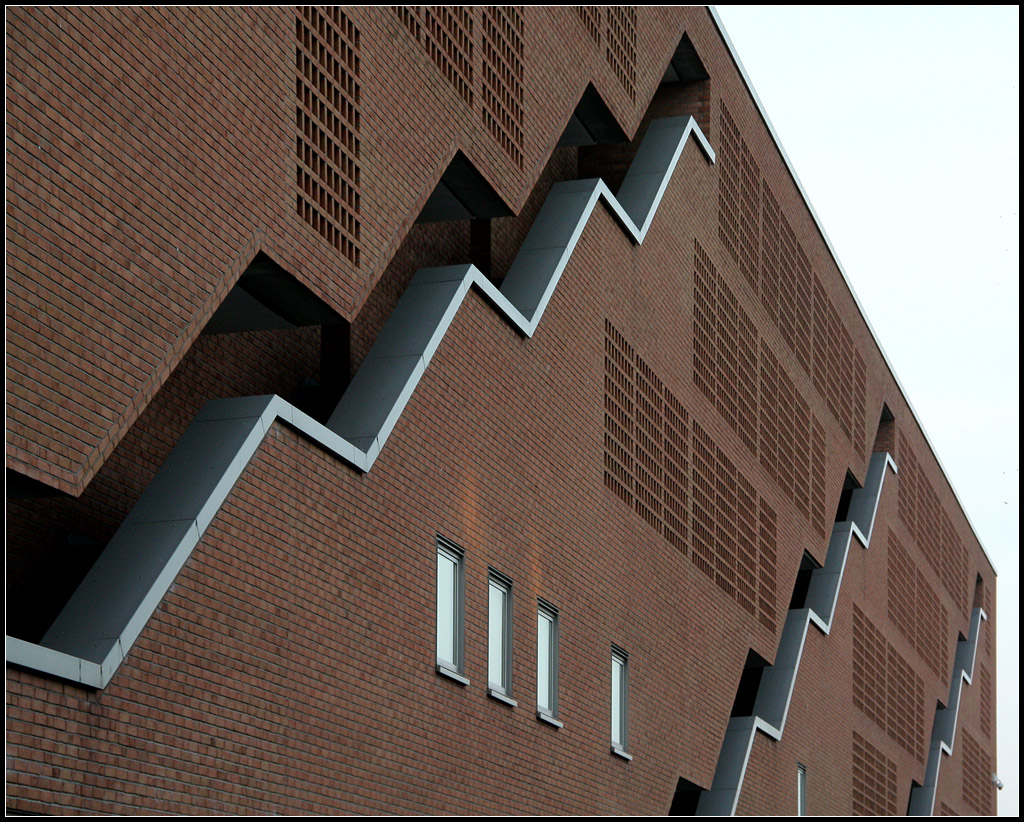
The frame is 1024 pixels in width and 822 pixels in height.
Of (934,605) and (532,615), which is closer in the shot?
(532,615)

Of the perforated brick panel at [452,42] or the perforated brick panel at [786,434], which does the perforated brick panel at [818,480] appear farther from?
the perforated brick panel at [452,42]

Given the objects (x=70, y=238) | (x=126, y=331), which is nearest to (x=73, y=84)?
(x=70, y=238)

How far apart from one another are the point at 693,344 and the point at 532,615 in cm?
840

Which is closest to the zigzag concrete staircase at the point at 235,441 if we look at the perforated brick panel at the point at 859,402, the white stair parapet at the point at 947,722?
the perforated brick panel at the point at 859,402

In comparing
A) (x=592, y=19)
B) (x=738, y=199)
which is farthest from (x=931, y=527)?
(x=592, y=19)

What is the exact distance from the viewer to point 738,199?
2909cm

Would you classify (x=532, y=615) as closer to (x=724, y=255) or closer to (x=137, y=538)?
(x=137, y=538)

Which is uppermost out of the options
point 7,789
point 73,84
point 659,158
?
point 659,158

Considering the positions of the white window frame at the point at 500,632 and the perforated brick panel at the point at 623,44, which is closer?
the white window frame at the point at 500,632

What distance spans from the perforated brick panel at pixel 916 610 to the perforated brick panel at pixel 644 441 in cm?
2009

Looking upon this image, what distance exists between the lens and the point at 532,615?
745 inches

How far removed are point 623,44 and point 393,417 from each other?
976 cm

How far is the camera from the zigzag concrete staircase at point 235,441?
11.4 metres

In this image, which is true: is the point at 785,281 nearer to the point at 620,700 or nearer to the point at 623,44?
the point at 623,44
